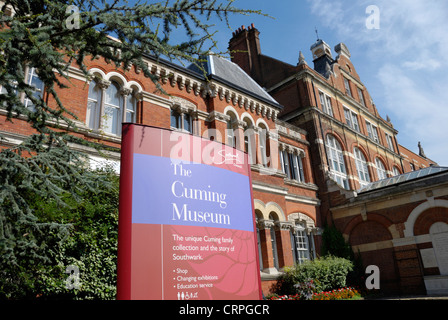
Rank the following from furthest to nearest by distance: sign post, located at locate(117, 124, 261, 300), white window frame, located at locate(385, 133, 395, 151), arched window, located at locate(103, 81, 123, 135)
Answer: white window frame, located at locate(385, 133, 395, 151) < arched window, located at locate(103, 81, 123, 135) < sign post, located at locate(117, 124, 261, 300)

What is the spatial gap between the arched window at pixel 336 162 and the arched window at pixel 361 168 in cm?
215

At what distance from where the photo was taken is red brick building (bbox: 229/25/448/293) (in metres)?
16.0

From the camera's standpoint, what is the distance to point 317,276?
14484mm

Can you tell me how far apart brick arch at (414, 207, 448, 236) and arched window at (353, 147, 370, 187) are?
7.51 m

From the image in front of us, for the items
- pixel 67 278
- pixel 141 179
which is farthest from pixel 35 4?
pixel 67 278

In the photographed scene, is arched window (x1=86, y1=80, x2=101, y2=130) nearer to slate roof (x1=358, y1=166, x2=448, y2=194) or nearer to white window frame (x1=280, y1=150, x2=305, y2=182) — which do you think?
white window frame (x1=280, y1=150, x2=305, y2=182)

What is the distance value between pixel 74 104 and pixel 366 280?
16.1m

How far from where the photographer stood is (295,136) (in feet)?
66.2

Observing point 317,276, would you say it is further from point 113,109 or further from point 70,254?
point 113,109

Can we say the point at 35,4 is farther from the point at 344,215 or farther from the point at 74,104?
the point at 344,215

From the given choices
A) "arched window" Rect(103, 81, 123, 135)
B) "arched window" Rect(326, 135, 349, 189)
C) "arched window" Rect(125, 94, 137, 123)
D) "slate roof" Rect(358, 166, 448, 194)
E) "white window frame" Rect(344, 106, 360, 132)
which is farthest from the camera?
"white window frame" Rect(344, 106, 360, 132)

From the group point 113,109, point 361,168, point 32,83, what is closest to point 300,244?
point 361,168

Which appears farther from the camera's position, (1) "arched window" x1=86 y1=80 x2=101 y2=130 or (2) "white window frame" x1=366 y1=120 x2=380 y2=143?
(2) "white window frame" x1=366 y1=120 x2=380 y2=143

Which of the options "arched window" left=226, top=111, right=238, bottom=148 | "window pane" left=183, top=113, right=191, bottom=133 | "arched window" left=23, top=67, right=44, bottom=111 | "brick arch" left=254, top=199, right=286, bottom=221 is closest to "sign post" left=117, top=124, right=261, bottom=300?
"arched window" left=23, top=67, right=44, bottom=111
